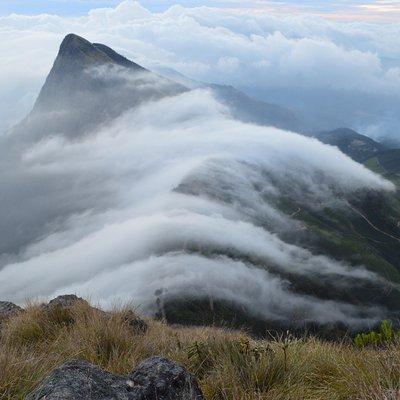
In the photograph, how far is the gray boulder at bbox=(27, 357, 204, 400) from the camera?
543 centimetres

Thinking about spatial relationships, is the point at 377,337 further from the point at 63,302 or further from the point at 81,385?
the point at 63,302

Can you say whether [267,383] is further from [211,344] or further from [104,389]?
[104,389]

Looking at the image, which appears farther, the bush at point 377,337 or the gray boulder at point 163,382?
the bush at point 377,337

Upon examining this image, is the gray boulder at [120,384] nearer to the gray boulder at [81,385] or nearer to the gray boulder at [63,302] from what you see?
the gray boulder at [81,385]

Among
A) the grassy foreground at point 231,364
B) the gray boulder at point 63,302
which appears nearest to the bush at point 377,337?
the grassy foreground at point 231,364

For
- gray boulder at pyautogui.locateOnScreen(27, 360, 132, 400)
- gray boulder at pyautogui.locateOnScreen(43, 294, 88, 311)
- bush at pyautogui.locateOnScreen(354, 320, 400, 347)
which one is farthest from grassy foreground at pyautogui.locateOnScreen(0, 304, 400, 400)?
gray boulder at pyautogui.locateOnScreen(43, 294, 88, 311)

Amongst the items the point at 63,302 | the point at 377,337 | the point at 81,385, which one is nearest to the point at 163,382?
the point at 81,385

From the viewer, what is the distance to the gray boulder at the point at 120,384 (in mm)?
5426

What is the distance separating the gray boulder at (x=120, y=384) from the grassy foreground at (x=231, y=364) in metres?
0.77

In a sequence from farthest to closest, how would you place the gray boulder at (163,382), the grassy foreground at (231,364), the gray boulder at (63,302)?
the gray boulder at (63,302)
the grassy foreground at (231,364)
the gray boulder at (163,382)

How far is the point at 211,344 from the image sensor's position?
936cm

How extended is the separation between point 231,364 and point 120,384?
2.24m

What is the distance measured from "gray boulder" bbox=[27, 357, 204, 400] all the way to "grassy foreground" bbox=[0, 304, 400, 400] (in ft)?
2.51

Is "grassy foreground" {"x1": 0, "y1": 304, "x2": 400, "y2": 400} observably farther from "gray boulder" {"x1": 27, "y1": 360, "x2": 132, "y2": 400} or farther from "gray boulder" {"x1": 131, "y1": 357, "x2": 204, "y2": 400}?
"gray boulder" {"x1": 27, "y1": 360, "x2": 132, "y2": 400}
